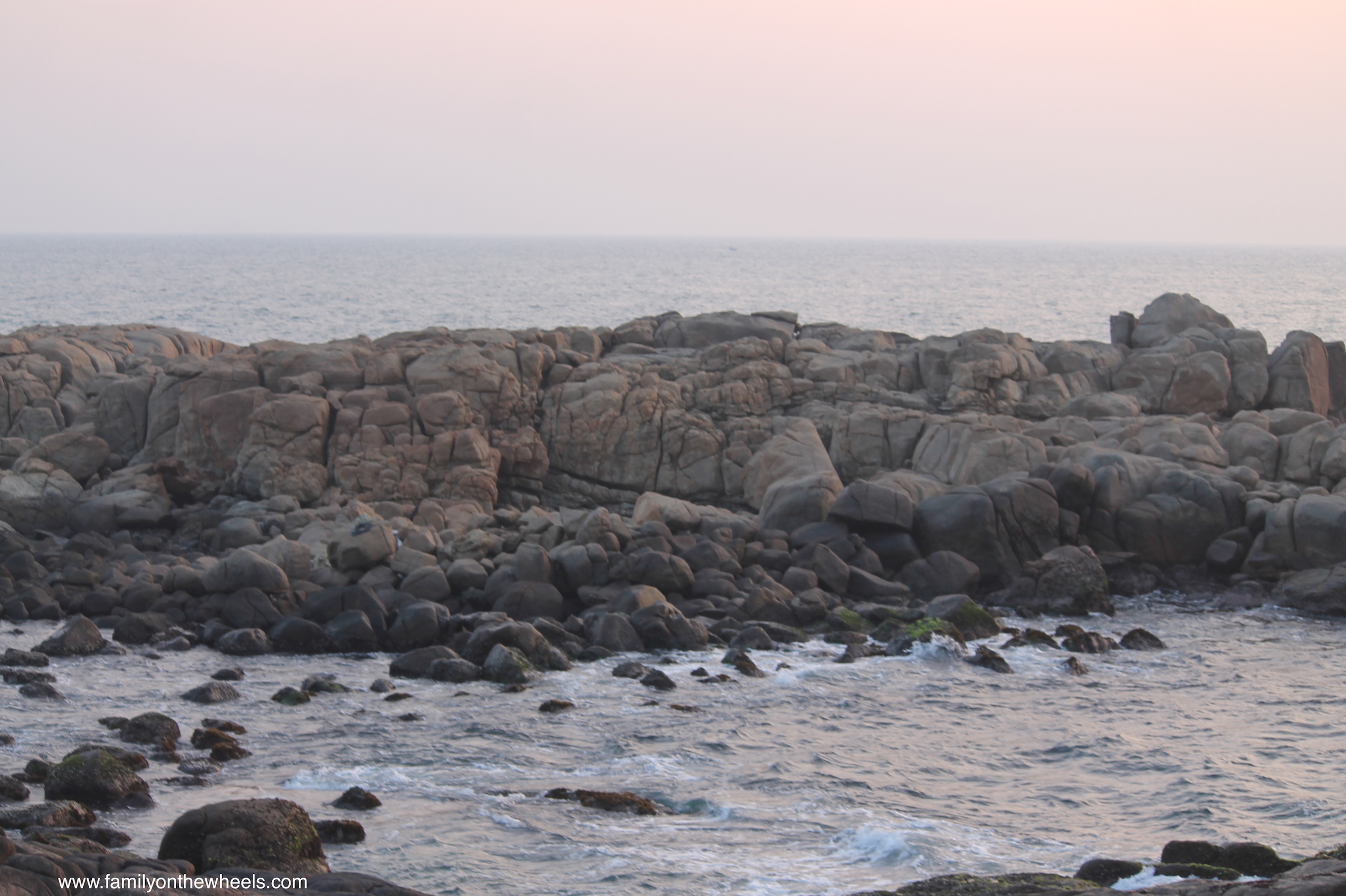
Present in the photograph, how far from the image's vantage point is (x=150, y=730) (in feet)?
53.7

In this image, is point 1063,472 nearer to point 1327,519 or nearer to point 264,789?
point 1327,519

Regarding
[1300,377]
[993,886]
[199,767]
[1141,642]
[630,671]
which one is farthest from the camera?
[1300,377]

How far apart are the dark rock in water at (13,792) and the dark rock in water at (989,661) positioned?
14.9 m

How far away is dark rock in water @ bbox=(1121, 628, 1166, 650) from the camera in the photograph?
2234 cm

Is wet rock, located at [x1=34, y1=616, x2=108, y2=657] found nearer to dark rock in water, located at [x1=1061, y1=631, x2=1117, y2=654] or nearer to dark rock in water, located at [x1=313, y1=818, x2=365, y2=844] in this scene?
dark rock in water, located at [x1=313, y1=818, x2=365, y2=844]

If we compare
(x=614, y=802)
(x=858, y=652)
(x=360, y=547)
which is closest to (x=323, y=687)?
(x=360, y=547)

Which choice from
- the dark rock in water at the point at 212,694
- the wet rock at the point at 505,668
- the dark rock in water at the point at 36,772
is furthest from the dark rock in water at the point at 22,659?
the wet rock at the point at 505,668

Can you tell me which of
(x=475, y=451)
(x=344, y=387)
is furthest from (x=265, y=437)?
(x=475, y=451)

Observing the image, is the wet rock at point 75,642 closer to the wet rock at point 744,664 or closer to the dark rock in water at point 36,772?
the dark rock in water at point 36,772

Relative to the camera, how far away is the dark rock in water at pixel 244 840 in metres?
11.0

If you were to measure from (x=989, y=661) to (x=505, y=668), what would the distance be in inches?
335

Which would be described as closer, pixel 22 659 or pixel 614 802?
pixel 614 802

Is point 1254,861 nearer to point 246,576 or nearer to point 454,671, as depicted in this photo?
point 454,671

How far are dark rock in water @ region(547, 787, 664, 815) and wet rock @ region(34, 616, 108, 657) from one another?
34.9 ft
